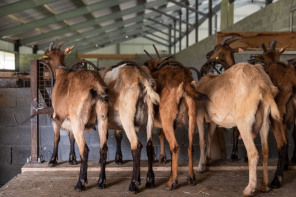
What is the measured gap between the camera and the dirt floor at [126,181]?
4.17 m

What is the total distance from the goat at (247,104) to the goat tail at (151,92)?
980 mm

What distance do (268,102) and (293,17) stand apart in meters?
4.64

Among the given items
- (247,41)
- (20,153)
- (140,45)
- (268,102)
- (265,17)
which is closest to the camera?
(268,102)

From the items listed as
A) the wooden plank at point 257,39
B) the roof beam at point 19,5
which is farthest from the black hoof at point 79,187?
the roof beam at point 19,5

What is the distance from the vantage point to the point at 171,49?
99.3 ft

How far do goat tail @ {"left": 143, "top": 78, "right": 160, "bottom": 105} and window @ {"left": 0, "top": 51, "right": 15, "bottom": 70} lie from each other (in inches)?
604

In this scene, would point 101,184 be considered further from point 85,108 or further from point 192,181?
point 192,181

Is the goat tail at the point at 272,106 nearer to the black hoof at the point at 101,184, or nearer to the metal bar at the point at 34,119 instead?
the black hoof at the point at 101,184

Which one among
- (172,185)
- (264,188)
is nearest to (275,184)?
(264,188)

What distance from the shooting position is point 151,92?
14.0 feet

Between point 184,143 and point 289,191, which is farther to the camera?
point 184,143

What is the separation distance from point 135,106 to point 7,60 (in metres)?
16.6

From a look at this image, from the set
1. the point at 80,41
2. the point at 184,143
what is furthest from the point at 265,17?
the point at 80,41

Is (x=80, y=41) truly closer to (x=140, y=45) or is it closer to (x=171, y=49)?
(x=140, y=45)
